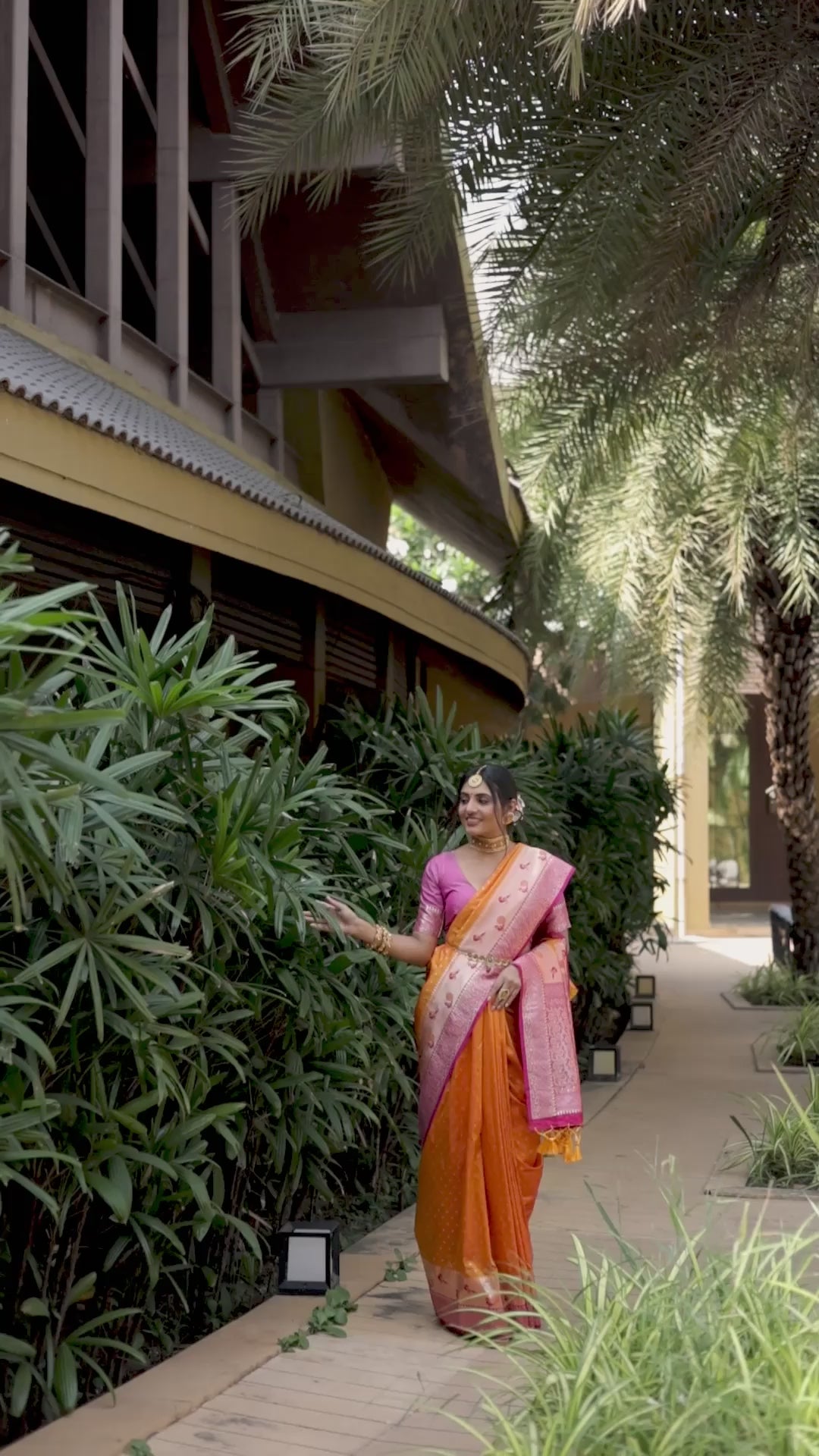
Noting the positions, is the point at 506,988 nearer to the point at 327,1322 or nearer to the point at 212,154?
the point at 327,1322

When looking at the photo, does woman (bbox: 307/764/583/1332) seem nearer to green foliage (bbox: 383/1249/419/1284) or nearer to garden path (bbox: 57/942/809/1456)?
garden path (bbox: 57/942/809/1456)

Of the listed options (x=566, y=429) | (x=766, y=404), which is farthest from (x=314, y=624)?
(x=766, y=404)

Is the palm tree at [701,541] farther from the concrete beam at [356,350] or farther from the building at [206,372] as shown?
the building at [206,372]

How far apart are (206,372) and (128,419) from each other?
5061 mm

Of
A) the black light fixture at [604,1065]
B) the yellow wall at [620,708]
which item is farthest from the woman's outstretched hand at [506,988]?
the yellow wall at [620,708]

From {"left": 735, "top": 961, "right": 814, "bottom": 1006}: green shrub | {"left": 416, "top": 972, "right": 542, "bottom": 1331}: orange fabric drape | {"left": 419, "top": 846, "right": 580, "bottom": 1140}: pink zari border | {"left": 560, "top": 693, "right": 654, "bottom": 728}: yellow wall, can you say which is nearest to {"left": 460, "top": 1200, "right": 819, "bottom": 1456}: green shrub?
{"left": 416, "top": 972, "right": 542, "bottom": 1331}: orange fabric drape

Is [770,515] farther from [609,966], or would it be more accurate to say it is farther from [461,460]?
[609,966]

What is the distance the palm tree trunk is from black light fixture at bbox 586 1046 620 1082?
4.72m

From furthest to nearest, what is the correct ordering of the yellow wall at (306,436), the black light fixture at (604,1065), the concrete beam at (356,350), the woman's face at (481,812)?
the yellow wall at (306,436) < the concrete beam at (356,350) < the black light fixture at (604,1065) < the woman's face at (481,812)

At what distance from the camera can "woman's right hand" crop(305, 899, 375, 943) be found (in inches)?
183

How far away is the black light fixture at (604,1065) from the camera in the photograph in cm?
991

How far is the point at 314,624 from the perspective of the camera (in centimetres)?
862

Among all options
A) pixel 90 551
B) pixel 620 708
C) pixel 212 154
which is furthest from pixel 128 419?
pixel 620 708

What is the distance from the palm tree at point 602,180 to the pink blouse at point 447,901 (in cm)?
273
